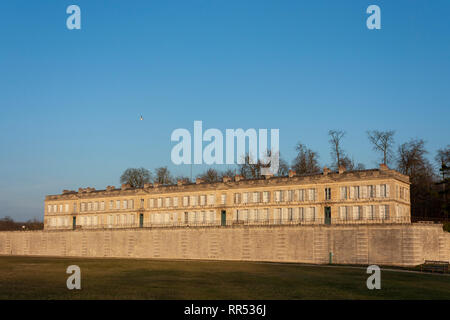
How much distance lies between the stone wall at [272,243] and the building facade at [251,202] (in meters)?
3.01

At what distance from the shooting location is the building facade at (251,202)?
5959 centimetres

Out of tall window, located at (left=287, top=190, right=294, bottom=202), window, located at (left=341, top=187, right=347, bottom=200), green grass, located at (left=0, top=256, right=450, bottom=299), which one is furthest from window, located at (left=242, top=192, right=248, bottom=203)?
green grass, located at (left=0, top=256, right=450, bottom=299)

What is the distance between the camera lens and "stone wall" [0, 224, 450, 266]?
54.1 m

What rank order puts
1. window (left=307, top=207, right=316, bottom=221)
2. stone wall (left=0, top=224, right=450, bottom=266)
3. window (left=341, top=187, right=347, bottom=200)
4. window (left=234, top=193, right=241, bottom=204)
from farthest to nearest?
window (left=234, top=193, right=241, bottom=204) → window (left=307, top=207, right=316, bottom=221) → window (left=341, top=187, right=347, bottom=200) → stone wall (left=0, top=224, right=450, bottom=266)

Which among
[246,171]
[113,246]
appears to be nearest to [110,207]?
[113,246]

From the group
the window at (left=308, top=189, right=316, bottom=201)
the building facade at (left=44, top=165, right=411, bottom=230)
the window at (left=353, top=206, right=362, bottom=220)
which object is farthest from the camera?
the window at (left=308, top=189, right=316, bottom=201)

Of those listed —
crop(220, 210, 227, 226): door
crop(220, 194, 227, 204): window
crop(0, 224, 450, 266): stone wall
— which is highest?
crop(220, 194, 227, 204): window

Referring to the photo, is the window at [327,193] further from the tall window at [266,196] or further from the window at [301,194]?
the tall window at [266,196]

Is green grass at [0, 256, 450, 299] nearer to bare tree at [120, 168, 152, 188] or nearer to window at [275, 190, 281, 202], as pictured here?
window at [275, 190, 281, 202]

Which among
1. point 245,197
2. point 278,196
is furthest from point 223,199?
point 278,196

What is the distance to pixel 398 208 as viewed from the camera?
59.6 metres

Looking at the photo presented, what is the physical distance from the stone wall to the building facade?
301 cm

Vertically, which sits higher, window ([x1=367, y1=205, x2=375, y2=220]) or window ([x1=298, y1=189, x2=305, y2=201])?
window ([x1=298, y1=189, x2=305, y2=201])
